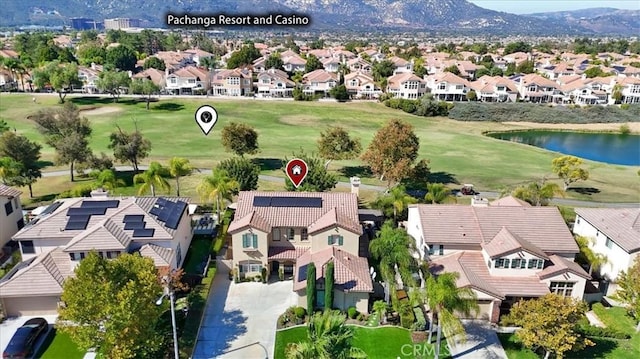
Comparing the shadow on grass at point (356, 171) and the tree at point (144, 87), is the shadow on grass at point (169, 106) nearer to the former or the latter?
the tree at point (144, 87)

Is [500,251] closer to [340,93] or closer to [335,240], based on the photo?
[335,240]

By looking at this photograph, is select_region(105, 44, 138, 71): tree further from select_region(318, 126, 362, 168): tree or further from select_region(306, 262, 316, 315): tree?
select_region(306, 262, 316, 315): tree

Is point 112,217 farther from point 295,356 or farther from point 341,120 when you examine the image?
point 341,120

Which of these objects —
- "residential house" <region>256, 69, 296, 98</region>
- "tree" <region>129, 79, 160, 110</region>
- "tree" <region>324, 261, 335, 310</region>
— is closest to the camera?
"tree" <region>324, 261, 335, 310</region>

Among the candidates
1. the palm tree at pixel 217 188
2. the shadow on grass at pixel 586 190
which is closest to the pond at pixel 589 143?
the shadow on grass at pixel 586 190

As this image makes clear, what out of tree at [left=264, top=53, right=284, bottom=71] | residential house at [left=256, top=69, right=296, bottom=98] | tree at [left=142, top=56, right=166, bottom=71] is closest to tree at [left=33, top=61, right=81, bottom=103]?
tree at [left=142, top=56, right=166, bottom=71]
